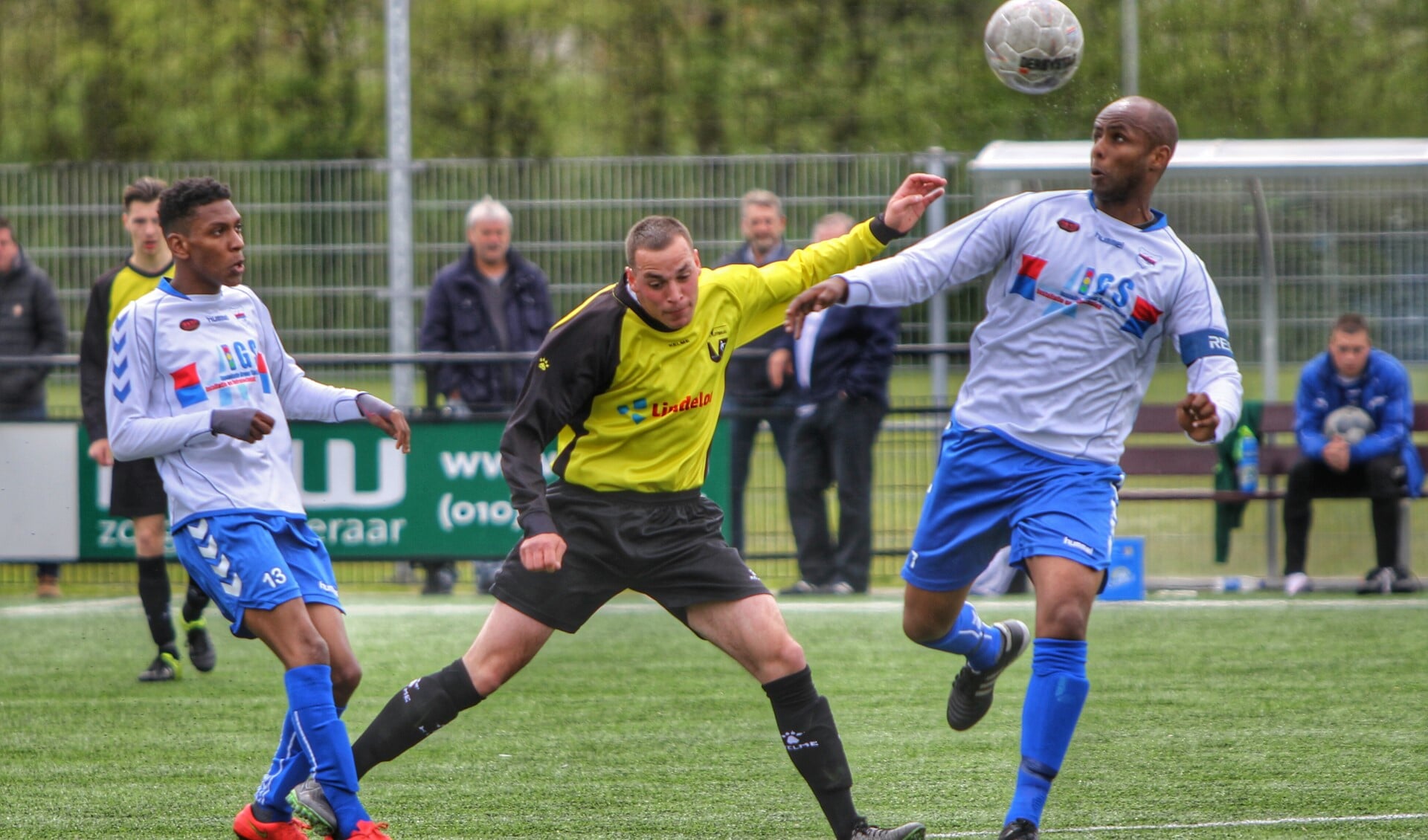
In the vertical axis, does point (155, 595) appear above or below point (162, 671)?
above

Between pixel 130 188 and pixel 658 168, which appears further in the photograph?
pixel 658 168

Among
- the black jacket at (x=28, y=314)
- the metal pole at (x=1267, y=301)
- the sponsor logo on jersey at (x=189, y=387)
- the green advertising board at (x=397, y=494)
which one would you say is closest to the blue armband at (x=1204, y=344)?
the sponsor logo on jersey at (x=189, y=387)

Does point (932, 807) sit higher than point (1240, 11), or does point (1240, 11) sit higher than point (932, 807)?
point (1240, 11)

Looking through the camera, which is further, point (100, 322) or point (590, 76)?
point (590, 76)

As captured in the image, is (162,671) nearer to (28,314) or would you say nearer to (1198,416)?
(28,314)

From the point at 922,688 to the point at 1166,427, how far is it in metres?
4.21

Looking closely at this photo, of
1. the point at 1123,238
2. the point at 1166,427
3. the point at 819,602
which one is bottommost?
the point at 819,602

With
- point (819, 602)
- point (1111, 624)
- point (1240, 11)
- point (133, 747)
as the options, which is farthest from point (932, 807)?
point (1240, 11)

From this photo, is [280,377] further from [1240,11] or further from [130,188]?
[1240,11]

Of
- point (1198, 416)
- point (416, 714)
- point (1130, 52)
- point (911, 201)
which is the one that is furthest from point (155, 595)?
point (1130, 52)

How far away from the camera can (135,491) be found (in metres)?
7.57

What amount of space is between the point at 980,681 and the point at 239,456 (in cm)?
247

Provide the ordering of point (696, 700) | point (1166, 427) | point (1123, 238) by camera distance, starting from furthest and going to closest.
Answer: point (1166, 427), point (696, 700), point (1123, 238)

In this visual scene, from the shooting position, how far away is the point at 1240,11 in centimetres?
2144
